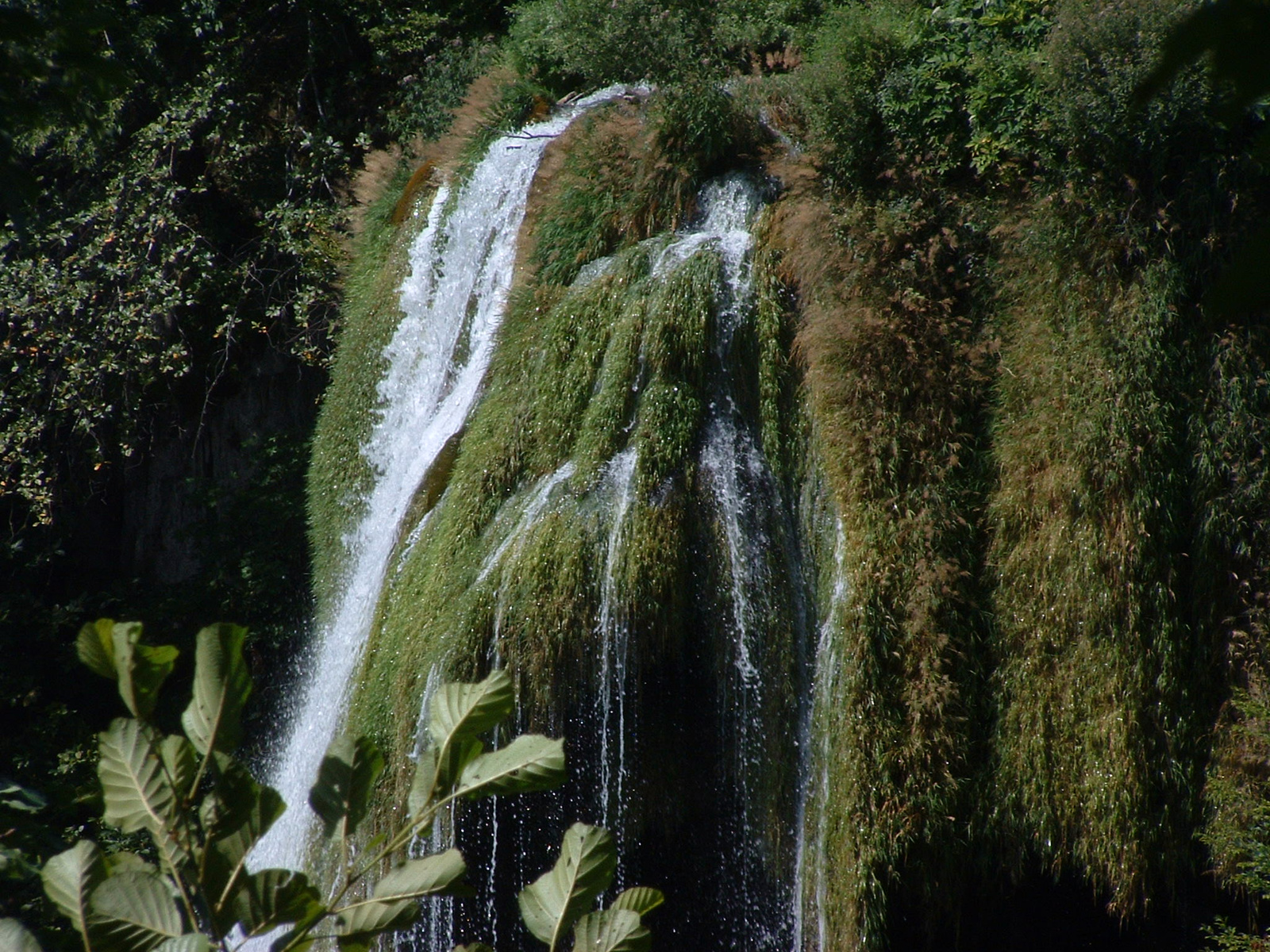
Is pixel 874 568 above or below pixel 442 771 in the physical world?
above

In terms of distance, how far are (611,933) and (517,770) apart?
0.64ft

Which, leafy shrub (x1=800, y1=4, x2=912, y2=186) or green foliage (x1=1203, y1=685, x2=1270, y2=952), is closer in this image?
green foliage (x1=1203, y1=685, x2=1270, y2=952)

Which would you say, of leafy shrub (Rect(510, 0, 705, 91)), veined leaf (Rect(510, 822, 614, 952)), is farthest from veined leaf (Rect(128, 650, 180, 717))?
leafy shrub (Rect(510, 0, 705, 91))

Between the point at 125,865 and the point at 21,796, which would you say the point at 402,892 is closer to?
the point at 125,865

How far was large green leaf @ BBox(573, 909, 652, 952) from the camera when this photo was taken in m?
1.09

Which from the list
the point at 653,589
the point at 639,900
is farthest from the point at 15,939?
the point at 653,589

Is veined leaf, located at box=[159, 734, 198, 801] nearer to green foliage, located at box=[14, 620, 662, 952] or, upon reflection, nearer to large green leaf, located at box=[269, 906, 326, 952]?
green foliage, located at box=[14, 620, 662, 952]

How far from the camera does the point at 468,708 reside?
117 centimetres

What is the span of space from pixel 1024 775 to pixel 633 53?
4569mm

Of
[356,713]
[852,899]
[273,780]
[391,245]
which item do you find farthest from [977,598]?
[391,245]

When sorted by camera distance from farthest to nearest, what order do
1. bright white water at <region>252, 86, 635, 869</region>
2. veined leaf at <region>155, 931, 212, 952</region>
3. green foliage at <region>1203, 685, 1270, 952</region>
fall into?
1. bright white water at <region>252, 86, 635, 869</region>
2. green foliage at <region>1203, 685, 1270, 952</region>
3. veined leaf at <region>155, 931, 212, 952</region>

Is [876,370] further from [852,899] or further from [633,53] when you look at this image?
[633,53]

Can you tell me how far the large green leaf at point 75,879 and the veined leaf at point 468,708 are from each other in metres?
0.34

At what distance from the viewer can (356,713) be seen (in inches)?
197
